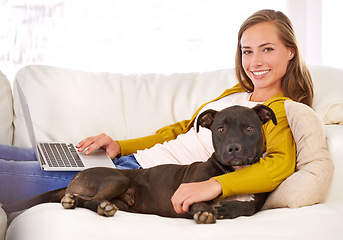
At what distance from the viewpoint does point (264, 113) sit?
2.07 m

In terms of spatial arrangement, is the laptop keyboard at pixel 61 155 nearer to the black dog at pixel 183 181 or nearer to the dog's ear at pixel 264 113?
the black dog at pixel 183 181

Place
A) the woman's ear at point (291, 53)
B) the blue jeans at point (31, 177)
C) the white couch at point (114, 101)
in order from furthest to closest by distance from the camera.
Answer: the white couch at point (114, 101)
the woman's ear at point (291, 53)
the blue jeans at point (31, 177)

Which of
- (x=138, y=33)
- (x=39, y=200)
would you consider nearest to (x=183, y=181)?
(x=39, y=200)

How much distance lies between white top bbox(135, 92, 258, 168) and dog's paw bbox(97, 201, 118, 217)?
24.4 inches

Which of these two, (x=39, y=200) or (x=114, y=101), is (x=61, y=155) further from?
(x=114, y=101)

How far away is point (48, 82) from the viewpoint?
297 cm

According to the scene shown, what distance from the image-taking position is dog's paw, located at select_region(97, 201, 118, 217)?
5.99 feet

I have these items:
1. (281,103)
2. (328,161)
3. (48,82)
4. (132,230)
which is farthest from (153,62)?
(132,230)

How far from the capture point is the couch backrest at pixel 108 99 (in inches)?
114

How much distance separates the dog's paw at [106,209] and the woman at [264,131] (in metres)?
0.24

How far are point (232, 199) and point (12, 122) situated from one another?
151 centimetres

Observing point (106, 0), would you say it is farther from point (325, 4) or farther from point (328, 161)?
point (328, 161)

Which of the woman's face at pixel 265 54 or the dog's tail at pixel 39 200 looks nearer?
the dog's tail at pixel 39 200

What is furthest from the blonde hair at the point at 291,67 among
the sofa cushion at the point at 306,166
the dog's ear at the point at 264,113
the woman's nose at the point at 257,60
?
the dog's ear at the point at 264,113
